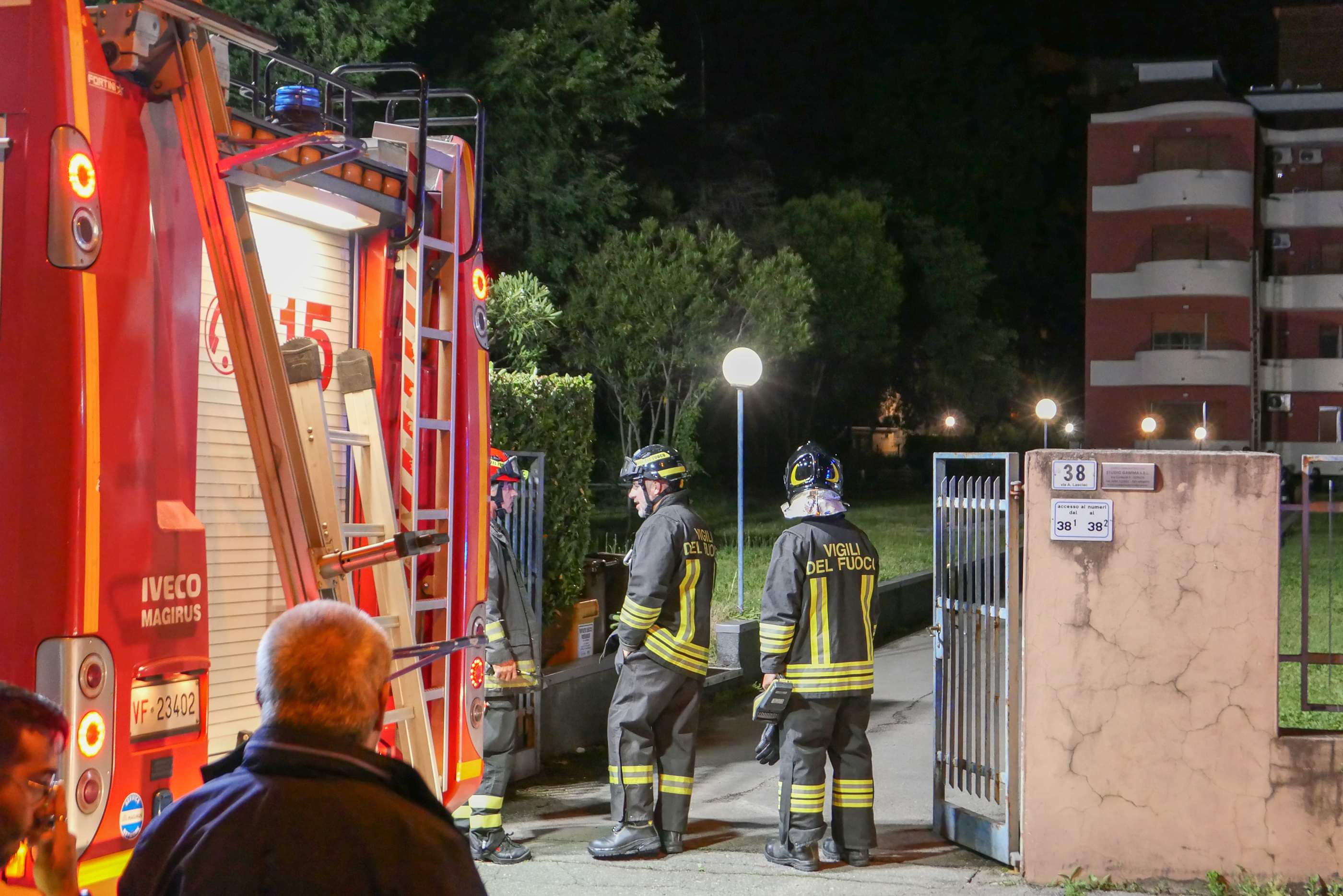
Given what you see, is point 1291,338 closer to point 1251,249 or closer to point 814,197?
point 1251,249

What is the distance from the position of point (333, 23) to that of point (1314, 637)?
1473 cm

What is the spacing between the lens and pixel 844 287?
3991 cm

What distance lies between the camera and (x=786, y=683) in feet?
22.3

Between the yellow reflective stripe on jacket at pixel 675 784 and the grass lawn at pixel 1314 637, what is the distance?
2.76 meters

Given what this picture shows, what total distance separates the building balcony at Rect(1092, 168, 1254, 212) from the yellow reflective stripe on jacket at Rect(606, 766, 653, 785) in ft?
160

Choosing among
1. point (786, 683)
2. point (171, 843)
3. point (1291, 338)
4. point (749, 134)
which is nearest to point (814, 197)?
point (749, 134)

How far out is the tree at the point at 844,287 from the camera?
Result: 38.5 metres

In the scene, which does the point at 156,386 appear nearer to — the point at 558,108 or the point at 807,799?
the point at 807,799

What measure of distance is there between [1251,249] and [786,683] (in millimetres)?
49770

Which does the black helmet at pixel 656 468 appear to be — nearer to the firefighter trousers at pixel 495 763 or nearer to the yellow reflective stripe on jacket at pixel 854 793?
the firefighter trousers at pixel 495 763

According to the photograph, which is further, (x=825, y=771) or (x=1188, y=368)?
(x=1188, y=368)

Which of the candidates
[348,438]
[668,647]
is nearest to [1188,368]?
[668,647]

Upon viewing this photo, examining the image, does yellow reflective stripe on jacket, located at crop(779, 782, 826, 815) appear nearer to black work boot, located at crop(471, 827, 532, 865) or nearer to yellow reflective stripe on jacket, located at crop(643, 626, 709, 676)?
yellow reflective stripe on jacket, located at crop(643, 626, 709, 676)

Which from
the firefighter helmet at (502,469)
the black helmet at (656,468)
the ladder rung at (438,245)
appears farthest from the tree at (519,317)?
the ladder rung at (438,245)
